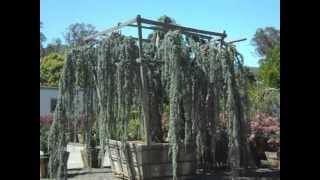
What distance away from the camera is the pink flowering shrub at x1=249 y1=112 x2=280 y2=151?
489 cm

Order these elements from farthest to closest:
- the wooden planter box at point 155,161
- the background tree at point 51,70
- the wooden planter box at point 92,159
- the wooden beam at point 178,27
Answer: the background tree at point 51,70, the wooden planter box at point 92,159, the wooden planter box at point 155,161, the wooden beam at point 178,27

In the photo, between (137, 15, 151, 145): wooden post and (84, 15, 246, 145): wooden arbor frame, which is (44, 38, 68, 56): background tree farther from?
(137, 15, 151, 145): wooden post

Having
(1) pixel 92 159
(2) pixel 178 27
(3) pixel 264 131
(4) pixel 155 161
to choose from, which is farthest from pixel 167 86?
(3) pixel 264 131

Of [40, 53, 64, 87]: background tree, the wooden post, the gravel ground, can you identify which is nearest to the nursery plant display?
the wooden post

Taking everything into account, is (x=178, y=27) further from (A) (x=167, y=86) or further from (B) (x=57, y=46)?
(B) (x=57, y=46)

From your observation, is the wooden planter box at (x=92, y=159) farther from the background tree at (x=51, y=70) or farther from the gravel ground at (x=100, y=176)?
the background tree at (x=51, y=70)

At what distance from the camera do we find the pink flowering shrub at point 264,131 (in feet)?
16.1

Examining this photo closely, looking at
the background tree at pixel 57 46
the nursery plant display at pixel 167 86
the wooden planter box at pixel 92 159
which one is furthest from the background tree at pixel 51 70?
the nursery plant display at pixel 167 86
